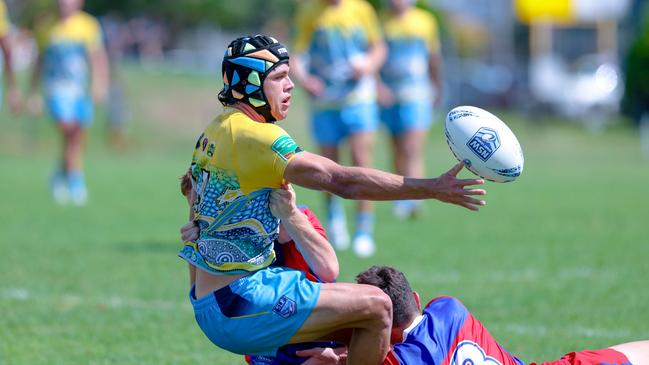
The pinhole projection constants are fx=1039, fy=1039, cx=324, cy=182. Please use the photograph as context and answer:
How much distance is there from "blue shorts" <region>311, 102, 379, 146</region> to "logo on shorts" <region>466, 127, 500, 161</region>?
18.3ft

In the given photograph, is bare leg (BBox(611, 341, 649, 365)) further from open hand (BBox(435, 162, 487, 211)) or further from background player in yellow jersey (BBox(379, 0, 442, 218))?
background player in yellow jersey (BBox(379, 0, 442, 218))

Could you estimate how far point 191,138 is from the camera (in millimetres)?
27078

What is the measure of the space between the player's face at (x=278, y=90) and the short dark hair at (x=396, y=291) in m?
0.83

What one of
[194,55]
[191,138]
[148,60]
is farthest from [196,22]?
[191,138]

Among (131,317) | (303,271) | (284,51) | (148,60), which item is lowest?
(131,317)

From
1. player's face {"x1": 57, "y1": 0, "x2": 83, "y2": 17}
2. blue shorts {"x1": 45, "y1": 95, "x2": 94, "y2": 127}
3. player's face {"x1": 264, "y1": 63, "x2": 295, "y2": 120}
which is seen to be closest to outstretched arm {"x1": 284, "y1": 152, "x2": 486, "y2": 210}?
player's face {"x1": 264, "y1": 63, "x2": 295, "y2": 120}

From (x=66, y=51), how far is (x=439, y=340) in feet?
35.6

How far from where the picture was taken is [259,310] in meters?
4.30

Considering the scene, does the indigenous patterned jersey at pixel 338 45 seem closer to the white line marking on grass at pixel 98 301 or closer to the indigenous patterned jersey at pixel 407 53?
the indigenous patterned jersey at pixel 407 53

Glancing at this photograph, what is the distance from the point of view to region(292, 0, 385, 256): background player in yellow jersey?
10070 millimetres

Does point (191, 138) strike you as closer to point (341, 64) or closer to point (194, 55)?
point (341, 64)

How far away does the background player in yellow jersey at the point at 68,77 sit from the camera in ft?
46.4

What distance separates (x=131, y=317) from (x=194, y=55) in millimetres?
41989

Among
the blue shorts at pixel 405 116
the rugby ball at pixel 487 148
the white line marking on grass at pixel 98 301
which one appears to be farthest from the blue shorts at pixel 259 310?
the blue shorts at pixel 405 116
